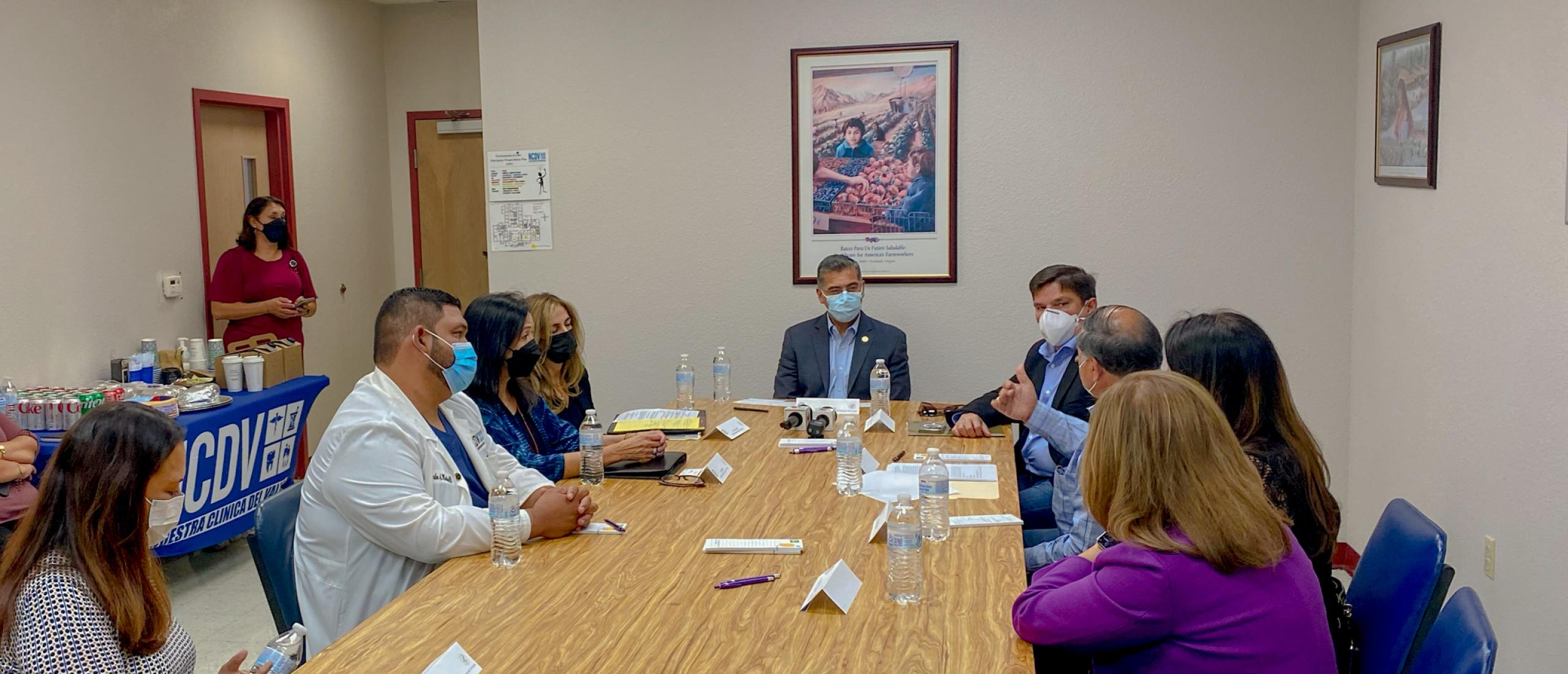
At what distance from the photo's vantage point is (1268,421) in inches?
102

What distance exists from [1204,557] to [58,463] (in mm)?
2068

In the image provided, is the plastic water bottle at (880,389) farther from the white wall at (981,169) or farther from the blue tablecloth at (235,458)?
the blue tablecloth at (235,458)

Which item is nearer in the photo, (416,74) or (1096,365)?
(1096,365)

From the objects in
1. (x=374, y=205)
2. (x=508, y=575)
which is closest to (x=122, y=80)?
(x=374, y=205)

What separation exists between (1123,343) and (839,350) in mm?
2192

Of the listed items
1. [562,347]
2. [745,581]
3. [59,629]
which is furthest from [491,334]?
[59,629]

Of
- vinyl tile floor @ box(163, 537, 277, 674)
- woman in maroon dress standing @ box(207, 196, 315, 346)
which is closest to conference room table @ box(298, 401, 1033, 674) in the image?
vinyl tile floor @ box(163, 537, 277, 674)

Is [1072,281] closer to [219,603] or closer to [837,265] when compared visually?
[837,265]

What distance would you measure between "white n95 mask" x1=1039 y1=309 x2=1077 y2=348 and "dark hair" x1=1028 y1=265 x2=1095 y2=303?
20 cm

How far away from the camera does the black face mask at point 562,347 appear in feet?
13.8

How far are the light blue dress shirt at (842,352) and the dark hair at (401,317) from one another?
2.44 m

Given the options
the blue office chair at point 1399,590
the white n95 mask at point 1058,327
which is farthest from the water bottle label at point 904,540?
the white n95 mask at point 1058,327

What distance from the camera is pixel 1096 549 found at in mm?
2371

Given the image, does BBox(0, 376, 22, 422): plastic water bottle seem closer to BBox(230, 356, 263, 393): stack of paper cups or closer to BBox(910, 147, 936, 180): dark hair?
BBox(230, 356, 263, 393): stack of paper cups
